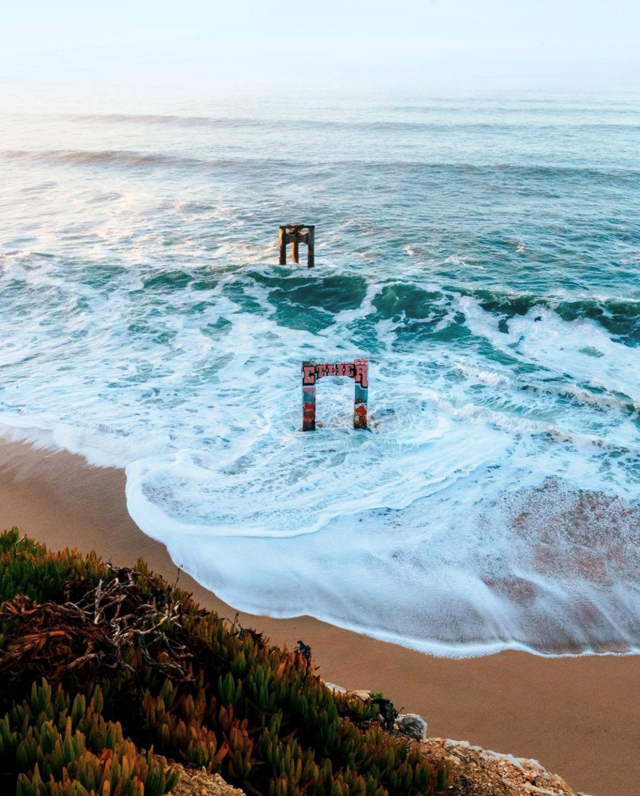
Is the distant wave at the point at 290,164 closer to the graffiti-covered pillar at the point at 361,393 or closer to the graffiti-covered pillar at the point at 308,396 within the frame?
the graffiti-covered pillar at the point at 361,393

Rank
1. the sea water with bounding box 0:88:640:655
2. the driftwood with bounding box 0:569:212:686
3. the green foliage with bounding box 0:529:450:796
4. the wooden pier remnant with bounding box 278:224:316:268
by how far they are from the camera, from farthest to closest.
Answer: the wooden pier remnant with bounding box 278:224:316:268 < the sea water with bounding box 0:88:640:655 < the driftwood with bounding box 0:569:212:686 < the green foliage with bounding box 0:529:450:796

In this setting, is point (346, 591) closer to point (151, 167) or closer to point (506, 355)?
point (506, 355)

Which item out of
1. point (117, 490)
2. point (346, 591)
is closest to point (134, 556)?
point (117, 490)

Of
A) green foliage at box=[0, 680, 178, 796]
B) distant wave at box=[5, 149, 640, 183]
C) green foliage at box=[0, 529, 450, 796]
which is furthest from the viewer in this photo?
distant wave at box=[5, 149, 640, 183]

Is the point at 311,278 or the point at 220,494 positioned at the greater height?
the point at 311,278

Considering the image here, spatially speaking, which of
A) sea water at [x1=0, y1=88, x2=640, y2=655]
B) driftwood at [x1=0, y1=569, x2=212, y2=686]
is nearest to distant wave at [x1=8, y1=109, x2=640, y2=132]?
sea water at [x1=0, y1=88, x2=640, y2=655]

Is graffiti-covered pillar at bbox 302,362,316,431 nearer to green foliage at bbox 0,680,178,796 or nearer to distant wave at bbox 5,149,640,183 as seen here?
green foliage at bbox 0,680,178,796

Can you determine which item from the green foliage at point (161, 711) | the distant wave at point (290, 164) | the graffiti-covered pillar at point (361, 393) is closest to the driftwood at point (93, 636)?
the green foliage at point (161, 711)

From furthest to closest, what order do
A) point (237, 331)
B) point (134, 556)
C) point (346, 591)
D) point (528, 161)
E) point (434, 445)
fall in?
1. point (528, 161)
2. point (237, 331)
3. point (434, 445)
4. point (134, 556)
5. point (346, 591)
